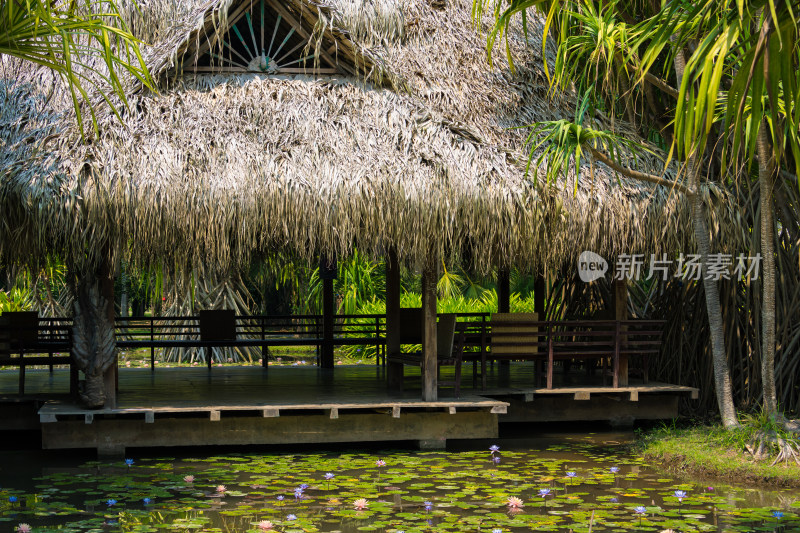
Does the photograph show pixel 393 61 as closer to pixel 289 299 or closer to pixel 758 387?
pixel 758 387

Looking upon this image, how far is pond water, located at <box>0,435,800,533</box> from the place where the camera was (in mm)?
5312

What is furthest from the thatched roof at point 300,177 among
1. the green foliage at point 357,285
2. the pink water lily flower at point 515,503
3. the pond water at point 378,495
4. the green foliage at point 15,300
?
the green foliage at point 357,285

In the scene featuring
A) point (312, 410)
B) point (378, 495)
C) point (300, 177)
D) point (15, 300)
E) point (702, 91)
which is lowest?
point (378, 495)

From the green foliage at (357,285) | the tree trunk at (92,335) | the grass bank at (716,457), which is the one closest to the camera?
the grass bank at (716,457)

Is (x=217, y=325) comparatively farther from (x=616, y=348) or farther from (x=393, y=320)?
(x=616, y=348)

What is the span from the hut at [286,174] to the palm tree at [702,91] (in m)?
0.48

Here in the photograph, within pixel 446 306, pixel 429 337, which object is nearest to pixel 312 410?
pixel 429 337

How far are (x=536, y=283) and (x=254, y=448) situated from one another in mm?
4139

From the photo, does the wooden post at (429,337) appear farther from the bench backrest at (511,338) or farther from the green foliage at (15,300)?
the green foliage at (15,300)

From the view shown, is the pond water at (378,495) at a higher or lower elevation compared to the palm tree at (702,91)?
lower

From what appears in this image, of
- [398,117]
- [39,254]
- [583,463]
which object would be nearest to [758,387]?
[583,463]

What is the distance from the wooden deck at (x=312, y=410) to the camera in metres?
7.47

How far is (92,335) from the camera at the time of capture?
745cm

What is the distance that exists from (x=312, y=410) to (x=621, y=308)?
309 centimetres
